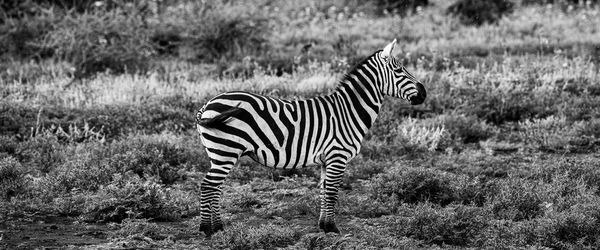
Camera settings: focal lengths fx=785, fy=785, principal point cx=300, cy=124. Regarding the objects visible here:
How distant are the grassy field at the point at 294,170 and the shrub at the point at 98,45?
0.20 feet

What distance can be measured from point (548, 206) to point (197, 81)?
8.50 m

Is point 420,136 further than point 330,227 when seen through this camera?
Yes

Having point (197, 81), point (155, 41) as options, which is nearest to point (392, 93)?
point (197, 81)

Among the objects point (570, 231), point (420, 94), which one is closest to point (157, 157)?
point (420, 94)

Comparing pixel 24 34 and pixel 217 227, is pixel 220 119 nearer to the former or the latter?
pixel 217 227

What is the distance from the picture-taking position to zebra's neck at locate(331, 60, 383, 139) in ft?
28.3

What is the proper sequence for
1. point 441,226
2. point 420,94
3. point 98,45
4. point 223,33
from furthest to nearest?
point 223,33 < point 98,45 < point 420,94 < point 441,226

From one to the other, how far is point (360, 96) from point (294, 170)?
125 inches

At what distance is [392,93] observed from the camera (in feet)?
28.8

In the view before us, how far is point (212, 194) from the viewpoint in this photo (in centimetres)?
817

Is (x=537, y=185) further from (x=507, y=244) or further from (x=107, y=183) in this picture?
(x=107, y=183)

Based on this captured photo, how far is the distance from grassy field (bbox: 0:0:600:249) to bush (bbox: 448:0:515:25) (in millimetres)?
540

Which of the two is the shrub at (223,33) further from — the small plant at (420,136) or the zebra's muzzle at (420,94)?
the zebra's muzzle at (420,94)

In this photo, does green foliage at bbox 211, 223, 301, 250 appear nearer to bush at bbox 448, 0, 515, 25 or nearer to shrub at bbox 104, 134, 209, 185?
shrub at bbox 104, 134, 209, 185
